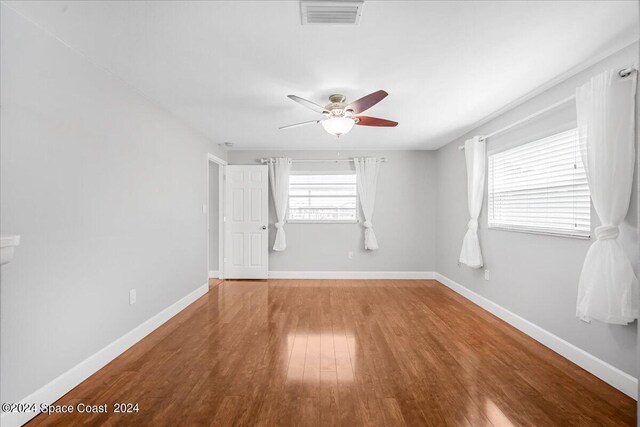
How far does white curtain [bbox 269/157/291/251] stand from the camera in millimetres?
5461

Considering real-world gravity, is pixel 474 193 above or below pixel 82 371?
above

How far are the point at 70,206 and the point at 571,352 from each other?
394cm

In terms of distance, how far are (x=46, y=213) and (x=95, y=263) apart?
0.57 m

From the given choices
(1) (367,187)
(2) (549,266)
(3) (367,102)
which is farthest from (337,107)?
(1) (367,187)

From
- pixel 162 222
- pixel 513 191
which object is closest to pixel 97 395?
pixel 162 222

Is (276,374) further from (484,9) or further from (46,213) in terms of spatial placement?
(484,9)

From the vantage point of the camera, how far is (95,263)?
235 cm

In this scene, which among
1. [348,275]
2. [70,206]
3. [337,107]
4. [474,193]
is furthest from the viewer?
[348,275]

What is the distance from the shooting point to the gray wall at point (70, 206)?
68.0 inches

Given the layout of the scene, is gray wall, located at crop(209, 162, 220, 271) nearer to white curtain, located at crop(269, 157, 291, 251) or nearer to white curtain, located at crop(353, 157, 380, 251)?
white curtain, located at crop(269, 157, 291, 251)

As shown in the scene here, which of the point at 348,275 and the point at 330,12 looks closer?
the point at 330,12

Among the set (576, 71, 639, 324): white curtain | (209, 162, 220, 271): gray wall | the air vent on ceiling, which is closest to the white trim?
(209, 162, 220, 271): gray wall

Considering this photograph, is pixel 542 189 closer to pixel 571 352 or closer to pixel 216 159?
pixel 571 352

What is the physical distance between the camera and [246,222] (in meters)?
5.43
